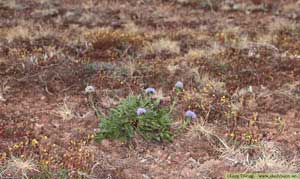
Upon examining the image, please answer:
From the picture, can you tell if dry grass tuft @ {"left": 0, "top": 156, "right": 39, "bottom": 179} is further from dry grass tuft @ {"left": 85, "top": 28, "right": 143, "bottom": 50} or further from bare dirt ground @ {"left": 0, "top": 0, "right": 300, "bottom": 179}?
dry grass tuft @ {"left": 85, "top": 28, "right": 143, "bottom": 50}

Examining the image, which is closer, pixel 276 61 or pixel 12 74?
pixel 12 74

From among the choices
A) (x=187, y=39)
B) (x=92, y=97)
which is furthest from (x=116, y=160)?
(x=187, y=39)

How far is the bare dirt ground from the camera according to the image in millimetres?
5258

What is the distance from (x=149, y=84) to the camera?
24.7 ft

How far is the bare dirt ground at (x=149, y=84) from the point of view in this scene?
526 centimetres

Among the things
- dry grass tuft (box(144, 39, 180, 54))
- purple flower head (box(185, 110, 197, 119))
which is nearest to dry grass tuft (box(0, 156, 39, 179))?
purple flower head (box(185, 110, 197, 119))

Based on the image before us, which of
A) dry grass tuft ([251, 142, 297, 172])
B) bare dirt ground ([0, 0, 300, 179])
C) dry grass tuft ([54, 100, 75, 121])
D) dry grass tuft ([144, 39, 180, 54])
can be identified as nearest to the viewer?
dry grass tuft ([251, 142, 297, 172])

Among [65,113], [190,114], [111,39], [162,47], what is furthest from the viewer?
[111,39]

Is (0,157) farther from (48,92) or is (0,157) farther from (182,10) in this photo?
(182,10)

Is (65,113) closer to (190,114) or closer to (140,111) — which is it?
(140,111)

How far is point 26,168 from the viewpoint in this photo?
4.91 metres

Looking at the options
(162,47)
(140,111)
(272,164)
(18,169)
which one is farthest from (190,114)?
(162,47)

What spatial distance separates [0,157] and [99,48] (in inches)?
179

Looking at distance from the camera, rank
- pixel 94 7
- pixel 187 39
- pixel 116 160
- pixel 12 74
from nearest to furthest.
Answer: pixel 116 160
pixel 12 74
pixel 187 39
pixel 94 7
